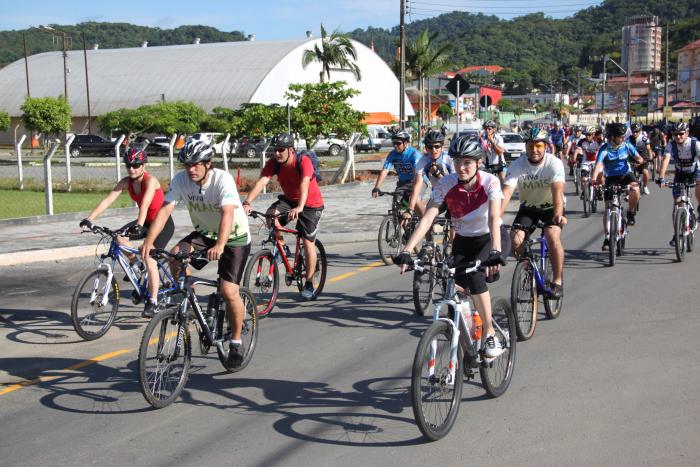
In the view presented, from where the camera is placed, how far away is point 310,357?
7543mm

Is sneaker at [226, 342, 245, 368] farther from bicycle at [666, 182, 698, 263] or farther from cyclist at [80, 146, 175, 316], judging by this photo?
bicycle at [666, 182, 698, 263]

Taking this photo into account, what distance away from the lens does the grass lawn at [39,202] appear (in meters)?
19.4

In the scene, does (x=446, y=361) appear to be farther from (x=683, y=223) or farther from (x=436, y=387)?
(x=683, y=223)

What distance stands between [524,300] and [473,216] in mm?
1840

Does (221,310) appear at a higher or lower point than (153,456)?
higher

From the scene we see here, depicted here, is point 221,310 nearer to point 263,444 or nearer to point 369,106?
point 263,444

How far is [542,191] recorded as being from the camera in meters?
8.59

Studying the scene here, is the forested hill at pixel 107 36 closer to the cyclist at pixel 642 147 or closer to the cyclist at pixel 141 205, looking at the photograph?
the cyclist at pixel 642 147

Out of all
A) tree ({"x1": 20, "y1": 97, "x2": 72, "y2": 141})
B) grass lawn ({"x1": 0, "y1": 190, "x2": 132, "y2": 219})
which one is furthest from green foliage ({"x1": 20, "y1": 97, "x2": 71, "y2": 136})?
grass lawn ({"x1": 0, "y1": 190, "x2": 132, "y2": 219})

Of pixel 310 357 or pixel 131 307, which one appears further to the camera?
pixel 131 307

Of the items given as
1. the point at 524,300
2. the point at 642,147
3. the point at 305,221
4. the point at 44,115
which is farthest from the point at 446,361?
the point at 44,115

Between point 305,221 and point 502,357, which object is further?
point 305,221

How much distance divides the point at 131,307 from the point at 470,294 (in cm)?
508

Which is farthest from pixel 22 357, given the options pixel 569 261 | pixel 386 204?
pixel 386 204
